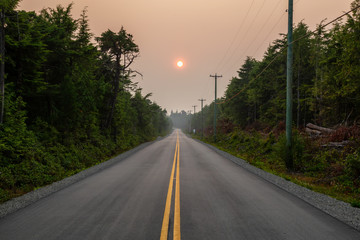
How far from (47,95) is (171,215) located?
12.5 meters

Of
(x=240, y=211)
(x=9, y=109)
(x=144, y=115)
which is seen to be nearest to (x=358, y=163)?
(x=240, y=211)

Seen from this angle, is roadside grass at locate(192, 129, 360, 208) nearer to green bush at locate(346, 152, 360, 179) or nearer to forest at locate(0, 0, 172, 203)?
green bush at locate(346, 152, 360, 179)

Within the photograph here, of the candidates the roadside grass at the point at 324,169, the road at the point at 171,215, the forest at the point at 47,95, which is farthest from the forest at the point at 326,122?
the forest at the point at 47,95

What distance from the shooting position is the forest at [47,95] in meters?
8.96

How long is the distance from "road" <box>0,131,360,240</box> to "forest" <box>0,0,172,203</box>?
8.48 feet

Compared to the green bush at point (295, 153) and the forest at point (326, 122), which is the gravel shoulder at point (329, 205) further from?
the green bush at point (295, 153)

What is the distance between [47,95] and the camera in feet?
43.0

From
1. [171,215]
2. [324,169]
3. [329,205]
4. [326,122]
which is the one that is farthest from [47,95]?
[326,122]

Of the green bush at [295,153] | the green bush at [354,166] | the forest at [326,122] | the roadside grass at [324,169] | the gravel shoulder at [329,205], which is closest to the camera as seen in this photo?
the gravel shoulder at [329,205]

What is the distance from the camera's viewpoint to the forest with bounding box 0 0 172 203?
8.96m

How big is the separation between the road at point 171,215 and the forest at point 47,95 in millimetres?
2585

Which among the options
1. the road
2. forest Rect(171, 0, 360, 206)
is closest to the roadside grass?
forest Rect(171, 0, 360, 206)

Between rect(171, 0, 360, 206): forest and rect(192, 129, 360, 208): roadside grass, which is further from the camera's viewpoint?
rect(171, 0, 360, 206): forest

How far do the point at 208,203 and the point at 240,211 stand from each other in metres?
0.97
